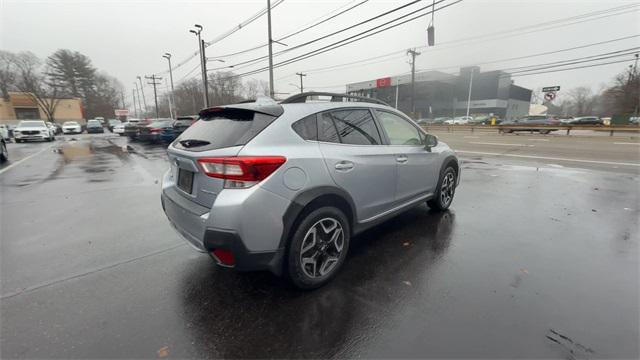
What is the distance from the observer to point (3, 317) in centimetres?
219

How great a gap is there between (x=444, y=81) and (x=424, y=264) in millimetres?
74306

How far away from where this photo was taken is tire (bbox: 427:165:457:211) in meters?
4.35

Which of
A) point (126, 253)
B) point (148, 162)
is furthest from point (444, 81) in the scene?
point (126, 253)

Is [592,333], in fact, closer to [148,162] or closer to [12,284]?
[12,284]

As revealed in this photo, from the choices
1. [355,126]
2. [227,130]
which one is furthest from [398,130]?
[227,130]

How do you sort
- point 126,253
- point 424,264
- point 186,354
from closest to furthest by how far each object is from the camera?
1. point 186,354
2. point 424,264
3. point 126,253

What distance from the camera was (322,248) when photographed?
2.62m

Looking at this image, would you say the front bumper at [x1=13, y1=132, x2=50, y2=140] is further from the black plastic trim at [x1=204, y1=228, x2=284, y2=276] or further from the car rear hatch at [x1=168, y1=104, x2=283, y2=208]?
the black plastic trim at [x1=204, y1=228, x2=284, y2=276]

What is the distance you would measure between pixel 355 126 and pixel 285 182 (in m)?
1.19

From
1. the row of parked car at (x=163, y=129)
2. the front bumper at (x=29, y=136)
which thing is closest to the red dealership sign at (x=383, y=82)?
the row of parked car at (x=163, y=129)

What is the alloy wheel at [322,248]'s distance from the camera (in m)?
2.50

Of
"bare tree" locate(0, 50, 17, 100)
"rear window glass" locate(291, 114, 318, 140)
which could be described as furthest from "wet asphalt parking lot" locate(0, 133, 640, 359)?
"bare tree" locate(0, 50, 17, 100)

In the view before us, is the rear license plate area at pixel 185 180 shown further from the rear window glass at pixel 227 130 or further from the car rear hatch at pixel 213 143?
the rear window glass at pixel 227 130

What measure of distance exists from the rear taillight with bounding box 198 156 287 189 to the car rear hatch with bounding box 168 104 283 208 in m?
0.06
